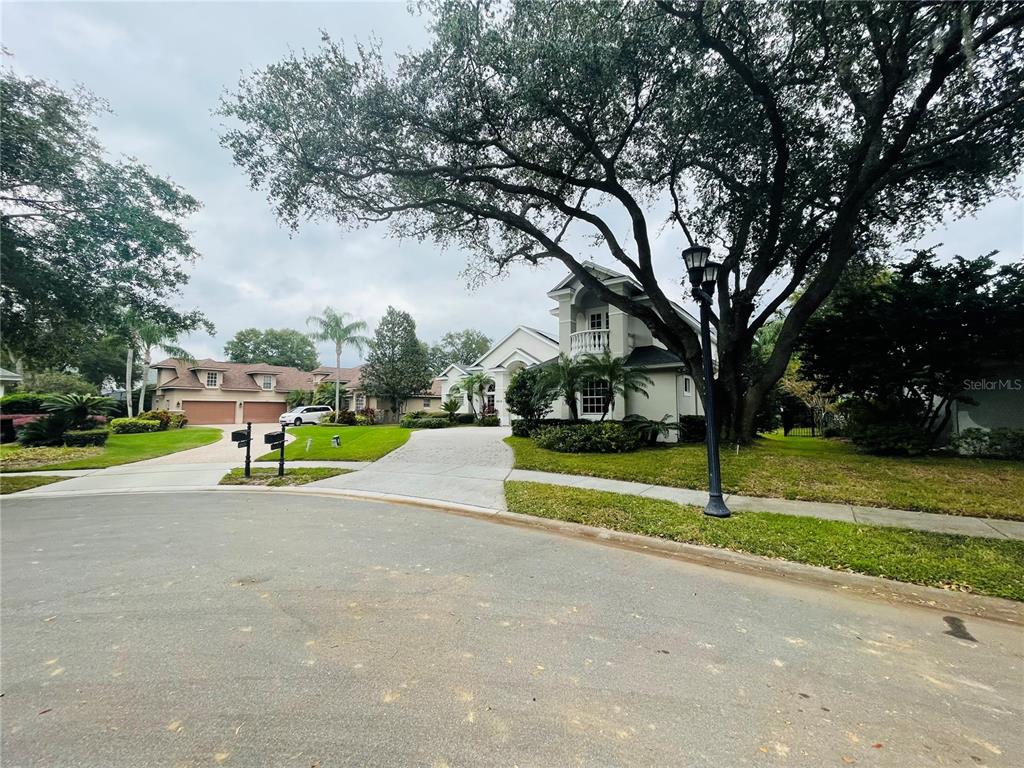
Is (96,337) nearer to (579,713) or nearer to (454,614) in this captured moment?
(454,614)

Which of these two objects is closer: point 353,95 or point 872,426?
point 353,95

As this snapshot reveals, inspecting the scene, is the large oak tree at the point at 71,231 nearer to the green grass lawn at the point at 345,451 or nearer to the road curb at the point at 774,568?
the green grass lawn at the point at 345,451

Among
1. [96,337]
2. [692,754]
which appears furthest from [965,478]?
[96,337]

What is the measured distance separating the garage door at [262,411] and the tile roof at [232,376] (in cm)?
144

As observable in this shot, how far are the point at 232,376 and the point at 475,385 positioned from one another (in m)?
28.0

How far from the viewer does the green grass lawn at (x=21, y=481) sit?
9961mm

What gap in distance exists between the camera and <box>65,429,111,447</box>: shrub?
16828mm

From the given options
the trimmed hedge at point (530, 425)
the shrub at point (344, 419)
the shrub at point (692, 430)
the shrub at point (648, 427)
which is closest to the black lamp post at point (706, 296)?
the shrub at point (648, 427)

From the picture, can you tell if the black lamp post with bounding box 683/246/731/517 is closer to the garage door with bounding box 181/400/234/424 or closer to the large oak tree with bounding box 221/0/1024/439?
the large oak tree with bounding box 221/0/1024/439

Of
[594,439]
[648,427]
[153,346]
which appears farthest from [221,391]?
[648,427]

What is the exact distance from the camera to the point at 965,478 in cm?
842

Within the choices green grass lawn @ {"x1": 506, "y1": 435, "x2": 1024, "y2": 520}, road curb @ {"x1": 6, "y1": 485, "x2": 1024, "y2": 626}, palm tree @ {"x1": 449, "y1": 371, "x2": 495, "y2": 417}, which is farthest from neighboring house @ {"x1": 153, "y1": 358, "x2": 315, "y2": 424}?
road curb @ {"x1": 6, "y1": 485, "x2": 1024, "y2": 626}

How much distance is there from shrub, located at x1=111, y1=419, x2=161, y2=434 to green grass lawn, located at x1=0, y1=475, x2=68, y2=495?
16474mm

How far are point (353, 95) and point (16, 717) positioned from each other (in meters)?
11.4
